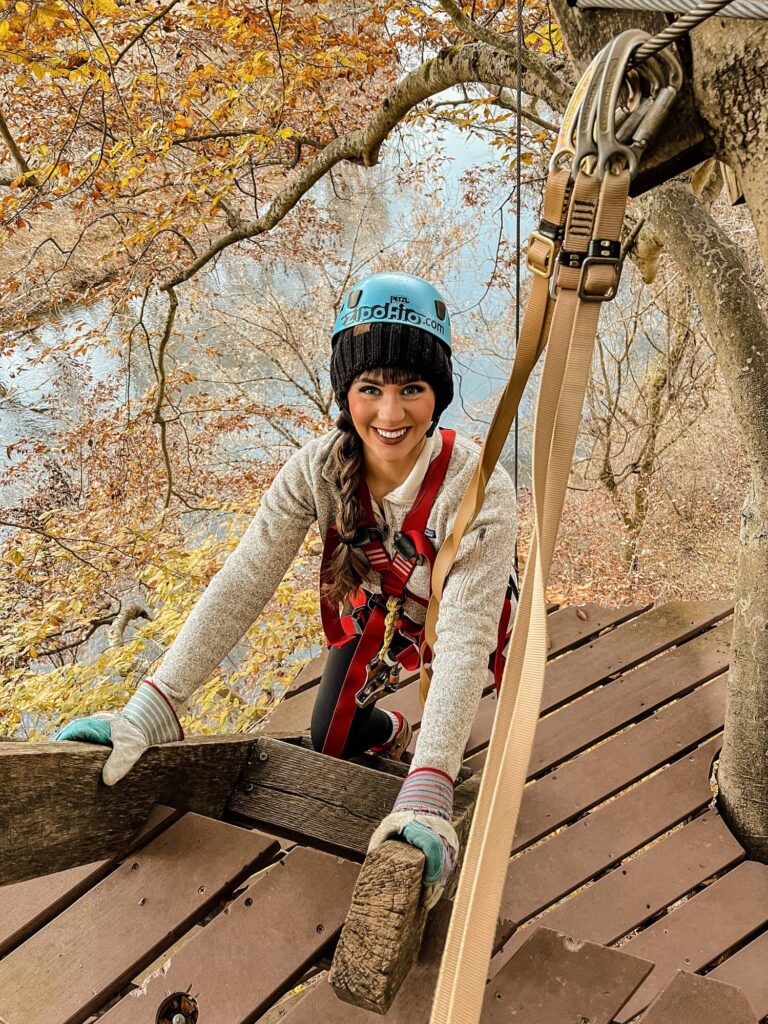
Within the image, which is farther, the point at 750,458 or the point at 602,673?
the point at 602,673

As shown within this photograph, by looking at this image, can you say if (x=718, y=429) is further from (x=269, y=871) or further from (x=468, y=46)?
(x=269, y=871)

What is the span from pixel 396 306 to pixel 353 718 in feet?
3.84

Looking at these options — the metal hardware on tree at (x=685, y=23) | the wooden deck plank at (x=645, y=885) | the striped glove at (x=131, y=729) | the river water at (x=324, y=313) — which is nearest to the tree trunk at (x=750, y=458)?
the wooden deck plank at (x=645, y=885)

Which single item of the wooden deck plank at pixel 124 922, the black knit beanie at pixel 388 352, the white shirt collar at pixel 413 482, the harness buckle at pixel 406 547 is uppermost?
the black knit beanie at pixel 388 352

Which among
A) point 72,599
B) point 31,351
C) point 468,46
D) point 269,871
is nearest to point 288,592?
point 72,599

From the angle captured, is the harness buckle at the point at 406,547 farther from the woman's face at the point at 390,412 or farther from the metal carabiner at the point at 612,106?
the metal carabiner at the point at 612,106

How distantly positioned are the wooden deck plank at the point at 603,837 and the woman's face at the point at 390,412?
1.34 metres

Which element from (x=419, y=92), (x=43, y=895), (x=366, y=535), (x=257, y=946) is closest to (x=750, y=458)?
(x=366, y=535)

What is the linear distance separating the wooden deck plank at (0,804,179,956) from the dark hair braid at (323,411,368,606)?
709 millimetres

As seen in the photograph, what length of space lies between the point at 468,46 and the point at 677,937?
11.0ft

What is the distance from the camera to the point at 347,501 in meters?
1.71

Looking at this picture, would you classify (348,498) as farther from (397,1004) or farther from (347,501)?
(397,1004)

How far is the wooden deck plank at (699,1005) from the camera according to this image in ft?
3.92

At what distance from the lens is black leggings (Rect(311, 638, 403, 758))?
6.96 feet
